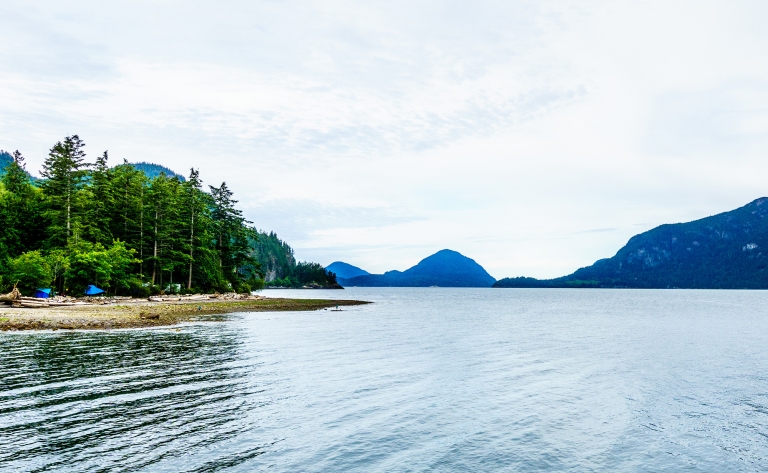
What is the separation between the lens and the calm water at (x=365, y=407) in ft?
47.5

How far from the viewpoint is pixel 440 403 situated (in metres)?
21.5

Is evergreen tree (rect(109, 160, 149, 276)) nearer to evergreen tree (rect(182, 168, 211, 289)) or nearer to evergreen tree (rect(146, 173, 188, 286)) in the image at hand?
evergreen tree (rect(146, 173, 188, 286))

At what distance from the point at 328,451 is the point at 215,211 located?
108716 millimetres

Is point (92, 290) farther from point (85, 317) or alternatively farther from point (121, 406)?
point (121, 406)

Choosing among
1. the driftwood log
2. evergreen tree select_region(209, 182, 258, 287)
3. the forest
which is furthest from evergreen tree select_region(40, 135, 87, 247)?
evergreen tree select_region(209, 182, 258, 287)

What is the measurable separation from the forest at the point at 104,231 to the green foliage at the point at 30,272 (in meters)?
0.11

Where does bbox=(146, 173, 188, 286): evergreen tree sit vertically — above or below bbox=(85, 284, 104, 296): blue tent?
above

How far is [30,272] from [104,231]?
61.7 ft

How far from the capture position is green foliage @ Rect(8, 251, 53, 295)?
65688 mm

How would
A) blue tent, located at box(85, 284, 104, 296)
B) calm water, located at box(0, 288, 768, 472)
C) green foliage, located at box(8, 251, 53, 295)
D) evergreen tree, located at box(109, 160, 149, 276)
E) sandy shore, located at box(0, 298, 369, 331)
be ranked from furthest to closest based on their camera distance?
evergreen tree, located at box(109, 160, 149, 276), blue tent, located at box(85, 284, 104, 296), green foliage, located at box(8, 251, 53, 295), sandy shore, located at box(0, 298, 369, 331), calm water, located at box(0, 288, 768, 472)

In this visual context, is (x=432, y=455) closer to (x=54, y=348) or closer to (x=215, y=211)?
(x=54, y=348)

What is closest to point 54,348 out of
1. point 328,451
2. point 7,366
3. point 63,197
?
point 7,366

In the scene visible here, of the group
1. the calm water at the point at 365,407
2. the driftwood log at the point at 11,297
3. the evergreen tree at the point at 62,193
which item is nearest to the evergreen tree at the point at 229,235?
the evergreen tree at the point at 62,193

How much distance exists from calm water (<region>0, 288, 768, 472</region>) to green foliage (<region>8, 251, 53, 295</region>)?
33.8 meters
